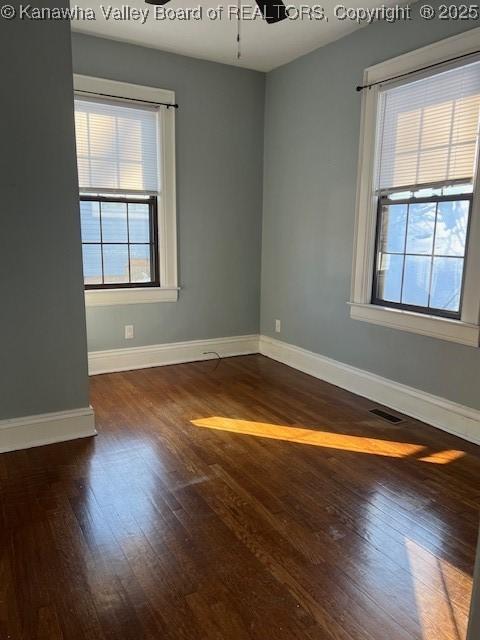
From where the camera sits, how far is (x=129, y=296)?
14.0ft

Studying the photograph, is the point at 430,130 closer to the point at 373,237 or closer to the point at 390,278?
the point at 373,237

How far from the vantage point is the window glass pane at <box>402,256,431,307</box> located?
323 centimetres

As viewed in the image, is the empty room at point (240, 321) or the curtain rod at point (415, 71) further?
the curtain rod at point (415, 71)

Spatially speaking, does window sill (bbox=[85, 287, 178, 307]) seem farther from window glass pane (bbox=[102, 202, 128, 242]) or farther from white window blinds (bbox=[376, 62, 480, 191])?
white window blinds (bbox=[376, 62, 480, 191])

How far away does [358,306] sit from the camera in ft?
12.2

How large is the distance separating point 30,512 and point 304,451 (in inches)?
58.8

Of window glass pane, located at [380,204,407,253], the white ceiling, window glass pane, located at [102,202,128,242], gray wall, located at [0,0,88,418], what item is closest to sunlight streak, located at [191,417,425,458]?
gray wall, located at [0,0,88,418]

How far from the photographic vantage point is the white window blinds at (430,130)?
2832mm

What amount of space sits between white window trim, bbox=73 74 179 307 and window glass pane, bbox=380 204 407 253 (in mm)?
1897

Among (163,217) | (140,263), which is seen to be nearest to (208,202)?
(163,217)

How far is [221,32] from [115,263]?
6.79ft

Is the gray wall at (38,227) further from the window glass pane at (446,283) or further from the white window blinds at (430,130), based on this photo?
the window glass pane at (446,283)

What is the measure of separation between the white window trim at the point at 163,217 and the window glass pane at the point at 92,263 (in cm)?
11

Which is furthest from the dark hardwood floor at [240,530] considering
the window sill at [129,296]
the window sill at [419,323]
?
→ the window sill at [129,296]
